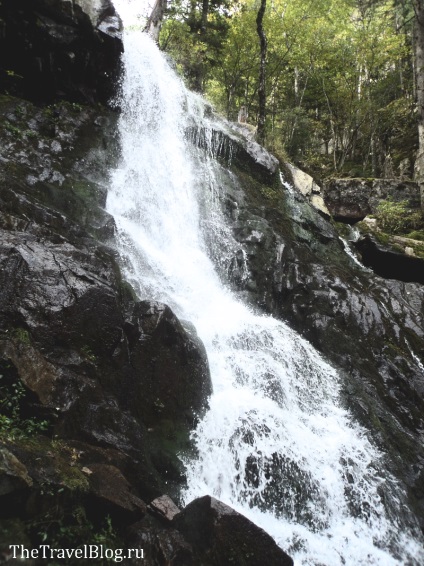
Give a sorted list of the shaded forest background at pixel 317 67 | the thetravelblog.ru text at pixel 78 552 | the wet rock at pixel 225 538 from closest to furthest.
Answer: the thetravelblog.ru text at pixel 78 552 → the wet rock at pixel 225 538 → the shaded forest background at pixel 317 67

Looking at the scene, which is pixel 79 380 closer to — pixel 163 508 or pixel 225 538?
pixel 163 508

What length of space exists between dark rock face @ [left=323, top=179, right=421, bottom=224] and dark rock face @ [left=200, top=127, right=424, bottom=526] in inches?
213

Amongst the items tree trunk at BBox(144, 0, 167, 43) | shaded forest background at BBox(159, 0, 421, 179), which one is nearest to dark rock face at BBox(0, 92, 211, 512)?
tree trunk at BBox(144, 0, 167, 43)

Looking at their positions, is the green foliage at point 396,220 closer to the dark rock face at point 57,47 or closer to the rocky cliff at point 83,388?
the dark rock face at point 57,47

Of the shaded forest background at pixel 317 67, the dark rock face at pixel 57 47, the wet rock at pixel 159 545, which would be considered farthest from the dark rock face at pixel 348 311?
the shaded forest background at pixel 317 67

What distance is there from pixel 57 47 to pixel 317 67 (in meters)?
16.4

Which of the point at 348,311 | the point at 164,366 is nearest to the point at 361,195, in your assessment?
the point at 348,311

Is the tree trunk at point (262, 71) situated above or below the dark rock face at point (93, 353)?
above

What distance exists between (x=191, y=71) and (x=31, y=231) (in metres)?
19.9

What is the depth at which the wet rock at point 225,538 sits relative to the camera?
4.18 metres

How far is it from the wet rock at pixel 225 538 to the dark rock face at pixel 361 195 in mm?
17008

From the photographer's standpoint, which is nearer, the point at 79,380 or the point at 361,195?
the point at 79,380

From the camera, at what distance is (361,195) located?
19281mm

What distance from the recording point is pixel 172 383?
6.54 metres
